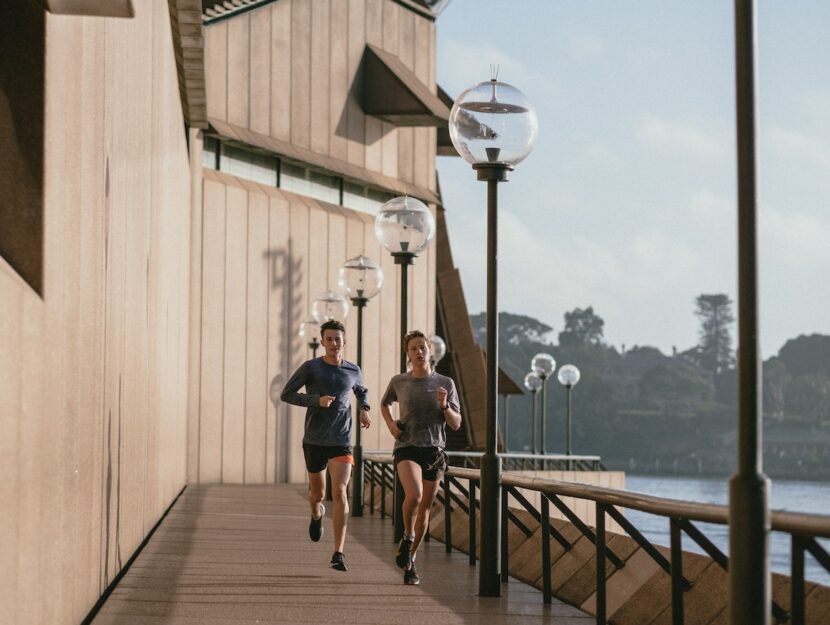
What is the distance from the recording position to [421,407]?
9.83m

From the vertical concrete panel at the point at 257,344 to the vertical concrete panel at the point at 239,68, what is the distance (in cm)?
189

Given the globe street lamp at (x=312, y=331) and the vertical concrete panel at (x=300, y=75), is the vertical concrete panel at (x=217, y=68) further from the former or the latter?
the globe street lamp at (x=312, y=331)

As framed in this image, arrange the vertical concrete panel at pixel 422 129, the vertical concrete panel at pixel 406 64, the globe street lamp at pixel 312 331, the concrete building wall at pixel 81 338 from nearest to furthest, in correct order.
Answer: the concrete building wall at pixel 81 338, the globe street lamp at pixel 312 331, the vertical concrete panel at pixel 406 64, the vertical concrete panel at pixel 422 129

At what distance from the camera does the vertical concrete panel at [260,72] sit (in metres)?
30.8

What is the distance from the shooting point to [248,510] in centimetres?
1914

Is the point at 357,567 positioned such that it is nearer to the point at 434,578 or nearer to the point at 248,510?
the point at 434,578

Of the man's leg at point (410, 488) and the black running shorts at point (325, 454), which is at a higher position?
the black running shorts at point (325, 454)

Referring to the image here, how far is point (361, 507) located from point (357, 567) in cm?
702

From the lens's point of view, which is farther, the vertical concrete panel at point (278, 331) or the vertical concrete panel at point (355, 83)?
the vertical concrete panel at point (355, 83)

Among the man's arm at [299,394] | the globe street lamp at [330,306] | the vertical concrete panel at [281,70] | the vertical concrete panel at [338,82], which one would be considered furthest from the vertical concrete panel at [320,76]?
the man's arm at [299,394]

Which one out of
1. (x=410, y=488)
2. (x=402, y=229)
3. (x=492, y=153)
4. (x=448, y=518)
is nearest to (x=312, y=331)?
(x=402, y=229)

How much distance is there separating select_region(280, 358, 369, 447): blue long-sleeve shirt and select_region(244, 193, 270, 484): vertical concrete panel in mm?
19031

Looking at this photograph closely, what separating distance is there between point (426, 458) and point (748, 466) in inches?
208

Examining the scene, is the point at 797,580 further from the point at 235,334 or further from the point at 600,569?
the point at 235,334
